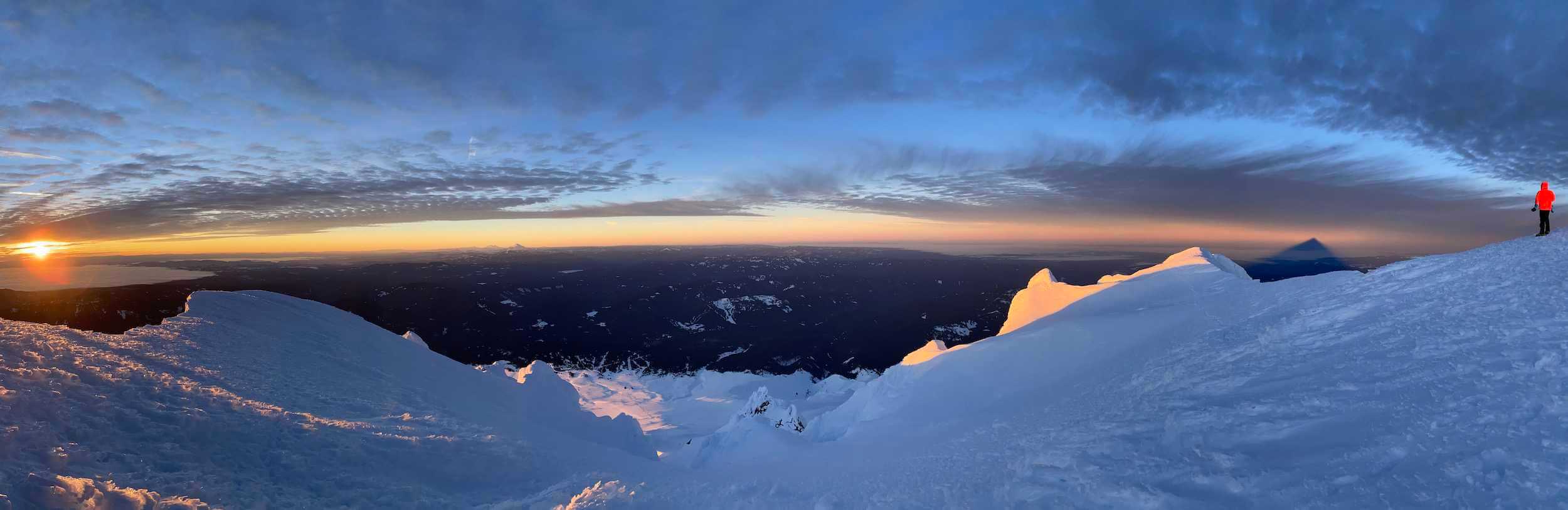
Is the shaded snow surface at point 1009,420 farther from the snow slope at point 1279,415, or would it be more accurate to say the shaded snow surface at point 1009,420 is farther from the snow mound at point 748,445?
the snow mound at point 748,445

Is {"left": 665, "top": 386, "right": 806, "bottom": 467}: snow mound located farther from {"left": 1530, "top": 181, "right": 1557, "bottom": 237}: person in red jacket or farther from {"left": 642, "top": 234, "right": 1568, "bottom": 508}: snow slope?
{"left": 1530, "top": 181, "right": 1557, "bottom": 237}: person in red jacket

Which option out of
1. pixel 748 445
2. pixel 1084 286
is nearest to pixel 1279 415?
pixel 748 445

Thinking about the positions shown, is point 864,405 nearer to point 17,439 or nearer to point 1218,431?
point 1218,431

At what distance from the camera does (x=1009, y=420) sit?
581 inches

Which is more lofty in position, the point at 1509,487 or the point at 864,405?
the point at 1509,487

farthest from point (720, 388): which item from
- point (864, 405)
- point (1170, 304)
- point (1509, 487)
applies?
point (1509, 487)

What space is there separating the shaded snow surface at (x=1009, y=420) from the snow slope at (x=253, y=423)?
6 centimetres

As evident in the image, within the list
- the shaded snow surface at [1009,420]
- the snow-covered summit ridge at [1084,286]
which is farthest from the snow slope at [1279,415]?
the snow-covered summit ridge at [1084,286]

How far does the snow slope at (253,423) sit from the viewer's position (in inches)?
363

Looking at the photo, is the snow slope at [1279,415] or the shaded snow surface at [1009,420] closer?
the snow slope at [1279,415]

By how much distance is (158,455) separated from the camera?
9656mm

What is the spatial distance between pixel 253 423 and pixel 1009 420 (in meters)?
18.3

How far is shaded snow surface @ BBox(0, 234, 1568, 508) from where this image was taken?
7.51m

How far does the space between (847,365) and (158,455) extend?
170819 millimetres
